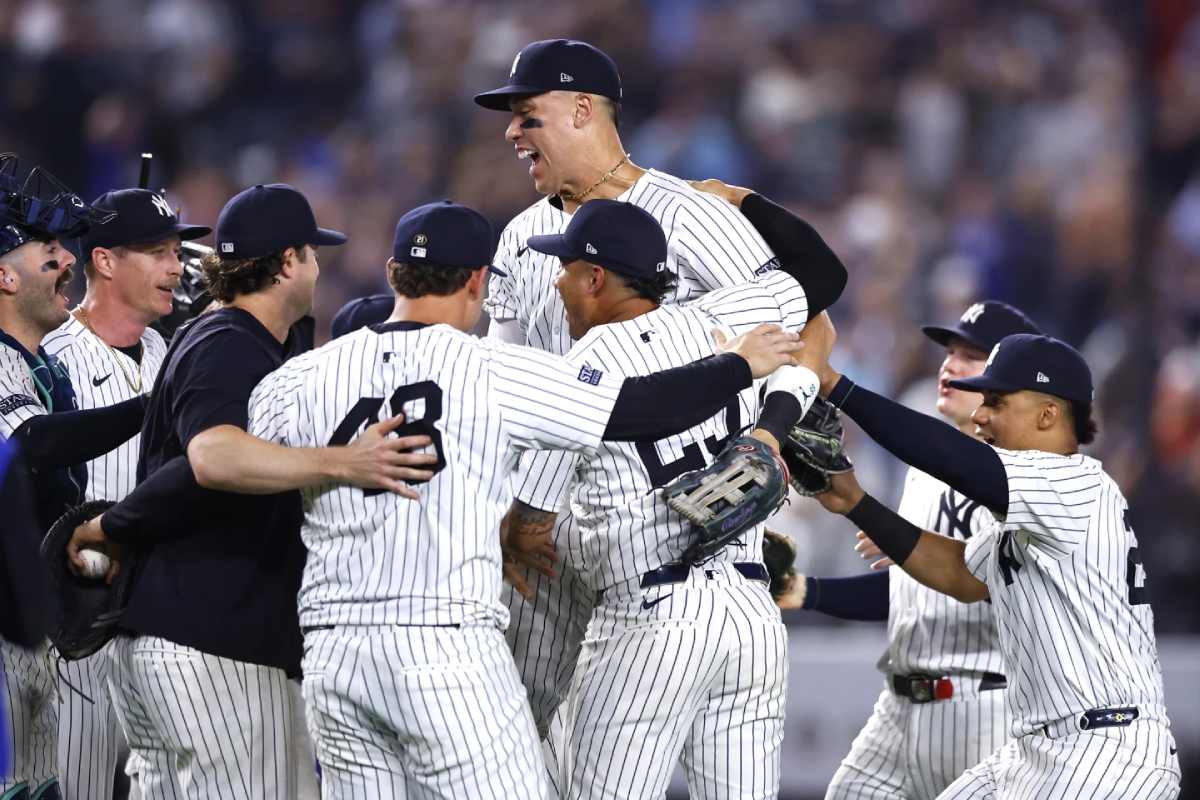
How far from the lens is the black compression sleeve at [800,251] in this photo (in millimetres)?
4234

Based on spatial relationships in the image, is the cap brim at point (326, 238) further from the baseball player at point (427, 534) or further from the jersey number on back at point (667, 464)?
the jersey number on back at point (667, 464)

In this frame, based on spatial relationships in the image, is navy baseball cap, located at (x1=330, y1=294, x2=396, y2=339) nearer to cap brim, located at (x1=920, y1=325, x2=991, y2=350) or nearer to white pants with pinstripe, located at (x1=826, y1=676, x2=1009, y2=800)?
cap brim, located at (x1=920, y1=325, x2=991, y2=350)

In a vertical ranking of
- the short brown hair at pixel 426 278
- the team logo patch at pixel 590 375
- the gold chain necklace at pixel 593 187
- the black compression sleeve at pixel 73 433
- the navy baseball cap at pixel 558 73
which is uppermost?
the navy baseball cap at pixel 558 73

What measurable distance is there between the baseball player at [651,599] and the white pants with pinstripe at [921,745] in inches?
39.7

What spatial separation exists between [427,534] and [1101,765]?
183 cm

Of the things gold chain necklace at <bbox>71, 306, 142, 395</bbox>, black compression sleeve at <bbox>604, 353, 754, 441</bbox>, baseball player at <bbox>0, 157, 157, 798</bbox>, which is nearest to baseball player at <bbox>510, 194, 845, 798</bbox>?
black compression sleeve at <bbox>604, 353, 754, 441</bbox>

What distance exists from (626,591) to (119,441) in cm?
140

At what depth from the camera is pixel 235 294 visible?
3.84m

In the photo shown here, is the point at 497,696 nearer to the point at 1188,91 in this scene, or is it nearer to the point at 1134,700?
the point at 1134,700

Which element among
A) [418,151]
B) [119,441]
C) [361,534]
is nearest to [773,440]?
[361,534]

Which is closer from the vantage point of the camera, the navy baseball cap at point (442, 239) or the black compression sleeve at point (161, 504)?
the navy baseball cap at point (442, 239)

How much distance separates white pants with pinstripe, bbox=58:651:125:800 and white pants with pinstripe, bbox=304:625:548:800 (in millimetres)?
1479

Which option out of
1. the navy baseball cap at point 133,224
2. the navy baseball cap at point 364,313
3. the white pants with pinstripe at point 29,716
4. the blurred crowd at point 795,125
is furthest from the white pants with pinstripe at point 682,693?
the blurred crowd at point 795,125

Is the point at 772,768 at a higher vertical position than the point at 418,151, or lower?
lower
